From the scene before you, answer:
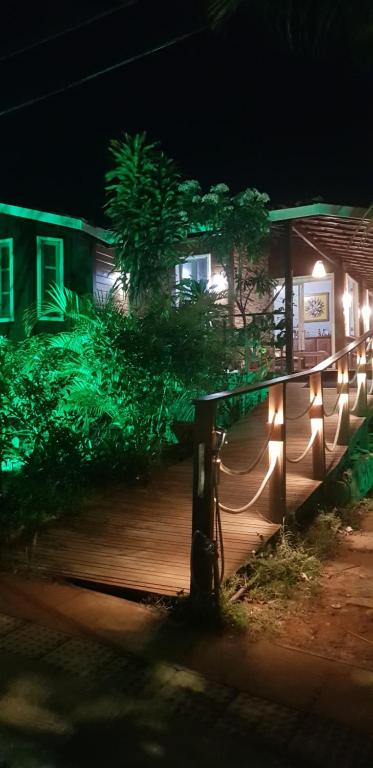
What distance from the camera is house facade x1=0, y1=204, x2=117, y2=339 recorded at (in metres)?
12.3

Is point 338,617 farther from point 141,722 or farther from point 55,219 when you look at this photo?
point 55,219

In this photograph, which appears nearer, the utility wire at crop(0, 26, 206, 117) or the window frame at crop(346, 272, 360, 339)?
the utility wire at crop(0, 26, 206, 117)

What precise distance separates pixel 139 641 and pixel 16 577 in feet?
4.51

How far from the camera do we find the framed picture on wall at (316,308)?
49.8 ft

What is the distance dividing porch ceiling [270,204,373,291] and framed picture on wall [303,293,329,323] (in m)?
0.93

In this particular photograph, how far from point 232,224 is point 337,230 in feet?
8.47

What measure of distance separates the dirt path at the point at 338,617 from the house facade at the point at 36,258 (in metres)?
8.80

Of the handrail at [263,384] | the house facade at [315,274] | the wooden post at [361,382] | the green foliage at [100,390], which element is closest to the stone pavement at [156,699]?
the handrail at [263,384]

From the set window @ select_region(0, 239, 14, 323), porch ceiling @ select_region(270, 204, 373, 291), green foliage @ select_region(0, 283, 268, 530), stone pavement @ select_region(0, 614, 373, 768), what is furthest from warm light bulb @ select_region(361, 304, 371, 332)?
stone pavement @ select_region(0, 614, 373, 768)

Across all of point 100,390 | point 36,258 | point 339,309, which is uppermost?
point 36,258

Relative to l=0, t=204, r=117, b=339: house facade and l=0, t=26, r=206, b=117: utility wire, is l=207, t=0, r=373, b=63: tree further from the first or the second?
l=0, t=204, r=117, b=339: house facade

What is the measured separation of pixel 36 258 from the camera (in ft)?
40.8

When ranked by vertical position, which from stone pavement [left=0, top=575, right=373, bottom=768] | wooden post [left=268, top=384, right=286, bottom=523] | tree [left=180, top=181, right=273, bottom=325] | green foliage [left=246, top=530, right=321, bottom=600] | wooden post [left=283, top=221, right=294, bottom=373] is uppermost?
tree [left=180, top=181, right=273, bottom=325]

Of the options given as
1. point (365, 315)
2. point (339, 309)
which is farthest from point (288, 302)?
point (365, 315)
